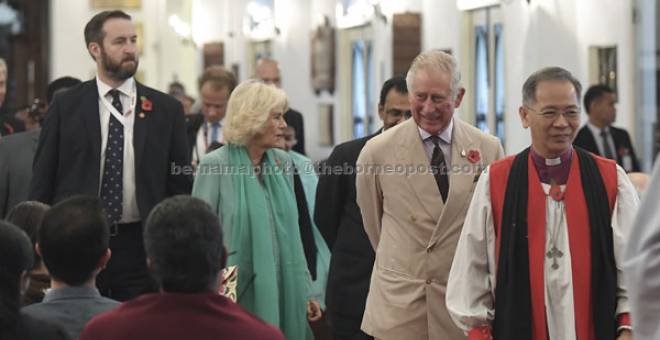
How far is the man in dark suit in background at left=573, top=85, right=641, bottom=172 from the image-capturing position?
11.7 m

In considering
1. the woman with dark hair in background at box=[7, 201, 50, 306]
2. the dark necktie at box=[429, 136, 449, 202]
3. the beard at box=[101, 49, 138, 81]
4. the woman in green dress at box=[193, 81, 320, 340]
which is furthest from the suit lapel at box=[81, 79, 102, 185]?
the dark necktie at box=[429, 136, 449, 202]

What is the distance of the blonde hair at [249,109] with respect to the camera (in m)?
7.01

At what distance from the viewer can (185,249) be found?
3693mm

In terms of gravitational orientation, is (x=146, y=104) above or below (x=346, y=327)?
above

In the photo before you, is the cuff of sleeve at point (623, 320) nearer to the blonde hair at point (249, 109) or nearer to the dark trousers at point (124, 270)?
the dark trousers at point (124, 270)

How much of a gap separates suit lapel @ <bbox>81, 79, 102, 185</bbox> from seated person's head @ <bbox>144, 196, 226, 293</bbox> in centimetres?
295

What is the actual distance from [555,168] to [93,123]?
2.49 m

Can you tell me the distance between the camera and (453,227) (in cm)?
574

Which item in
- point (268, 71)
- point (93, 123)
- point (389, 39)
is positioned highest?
point (389, 39)

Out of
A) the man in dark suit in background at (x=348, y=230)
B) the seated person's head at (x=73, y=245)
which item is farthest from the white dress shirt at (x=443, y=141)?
the seated person's head at (x=73, y=245)

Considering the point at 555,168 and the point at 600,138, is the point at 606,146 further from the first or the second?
the point at 555,168

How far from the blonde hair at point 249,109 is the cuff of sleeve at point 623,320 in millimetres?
2518

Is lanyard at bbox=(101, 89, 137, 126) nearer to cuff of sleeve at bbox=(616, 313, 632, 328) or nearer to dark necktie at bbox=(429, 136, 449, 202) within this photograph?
dark necktie at bbox=(429, 136, 449, 202)

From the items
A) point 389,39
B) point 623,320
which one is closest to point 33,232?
point 623,320
